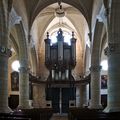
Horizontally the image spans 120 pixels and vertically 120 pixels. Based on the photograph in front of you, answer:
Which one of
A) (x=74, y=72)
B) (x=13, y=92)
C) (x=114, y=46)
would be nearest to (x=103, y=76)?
(x=74, y=72)

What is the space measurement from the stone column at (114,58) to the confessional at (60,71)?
15.7 meters

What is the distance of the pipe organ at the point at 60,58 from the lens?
1261 inches

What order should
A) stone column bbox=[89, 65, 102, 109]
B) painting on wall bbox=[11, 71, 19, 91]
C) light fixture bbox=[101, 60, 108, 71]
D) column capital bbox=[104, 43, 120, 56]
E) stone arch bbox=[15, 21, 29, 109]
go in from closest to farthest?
column capital bbox=[104, 43, 120, 56]
stone column bbox=[89, 65, 102, 109]
stone arch bbox=[15, 21, 29, 109]
light fixture bbox=[101, 60, 108, 71]
painting on wall bbox=[11, 71, 19, 91]

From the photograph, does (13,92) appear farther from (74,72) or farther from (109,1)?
(109,1)

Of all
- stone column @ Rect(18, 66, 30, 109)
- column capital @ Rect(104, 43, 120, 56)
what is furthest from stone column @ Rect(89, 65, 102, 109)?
column capital @ Rect(104, 43, 120, 56)

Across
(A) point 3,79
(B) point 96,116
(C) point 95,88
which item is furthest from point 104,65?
(B) point 96,116

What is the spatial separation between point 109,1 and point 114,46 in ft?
7.65

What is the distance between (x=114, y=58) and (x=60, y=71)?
15864 mm

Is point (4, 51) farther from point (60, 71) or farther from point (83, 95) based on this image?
point (83, 95)

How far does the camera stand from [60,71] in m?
31.9

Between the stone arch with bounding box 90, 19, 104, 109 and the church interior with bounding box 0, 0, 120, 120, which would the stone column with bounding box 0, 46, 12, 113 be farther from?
the stone arch with bounding box 90, 19, 104, 109

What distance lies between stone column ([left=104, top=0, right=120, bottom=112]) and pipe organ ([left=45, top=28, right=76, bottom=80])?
15.6 m

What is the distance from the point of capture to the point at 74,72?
110 feet

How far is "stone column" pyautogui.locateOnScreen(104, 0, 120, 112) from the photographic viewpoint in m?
16.1
